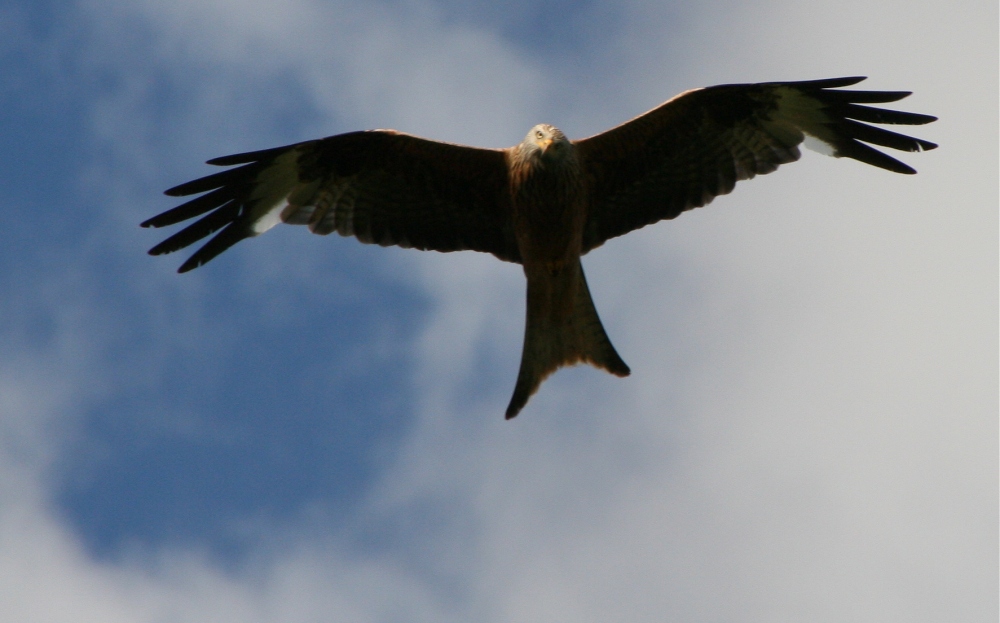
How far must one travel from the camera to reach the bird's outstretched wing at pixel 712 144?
771 centimetres

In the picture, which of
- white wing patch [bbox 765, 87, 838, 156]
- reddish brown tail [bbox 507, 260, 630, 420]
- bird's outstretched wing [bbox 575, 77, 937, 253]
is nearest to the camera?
bird's outstretched wing [bbox 575, 77, 937, 253]

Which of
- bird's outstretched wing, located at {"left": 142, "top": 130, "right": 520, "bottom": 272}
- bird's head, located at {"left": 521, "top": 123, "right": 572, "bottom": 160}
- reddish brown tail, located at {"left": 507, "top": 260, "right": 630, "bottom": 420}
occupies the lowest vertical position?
reddish brown tail, located at {"left": 507, "top": 260, "right": 630, "bottom": 420}

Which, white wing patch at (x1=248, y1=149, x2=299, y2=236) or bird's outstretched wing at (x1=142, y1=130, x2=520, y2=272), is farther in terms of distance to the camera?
white wing patch at (x1=248, y1=149, x2=299, y2=236)

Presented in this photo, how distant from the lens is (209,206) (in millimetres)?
7863

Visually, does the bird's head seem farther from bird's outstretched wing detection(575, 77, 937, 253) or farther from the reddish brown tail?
the reddish brown tail

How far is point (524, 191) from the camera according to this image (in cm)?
748

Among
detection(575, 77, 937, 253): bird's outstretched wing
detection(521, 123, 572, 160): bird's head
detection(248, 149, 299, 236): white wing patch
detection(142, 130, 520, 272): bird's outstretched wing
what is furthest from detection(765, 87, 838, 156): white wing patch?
detection(248, 149, 299, 236): white wing patch

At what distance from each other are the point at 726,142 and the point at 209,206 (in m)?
3.94

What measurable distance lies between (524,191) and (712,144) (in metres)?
1.58

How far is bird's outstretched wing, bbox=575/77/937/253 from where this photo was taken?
7715 mm

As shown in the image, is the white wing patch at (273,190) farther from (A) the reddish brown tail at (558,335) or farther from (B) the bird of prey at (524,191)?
(A) the reddish brown tail at (558,335)

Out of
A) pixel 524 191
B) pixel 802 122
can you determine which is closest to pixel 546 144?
pixel 524 191

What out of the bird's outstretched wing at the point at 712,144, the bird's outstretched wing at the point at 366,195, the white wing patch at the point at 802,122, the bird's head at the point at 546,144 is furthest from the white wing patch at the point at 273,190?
the white wing patch at the point at 802,122

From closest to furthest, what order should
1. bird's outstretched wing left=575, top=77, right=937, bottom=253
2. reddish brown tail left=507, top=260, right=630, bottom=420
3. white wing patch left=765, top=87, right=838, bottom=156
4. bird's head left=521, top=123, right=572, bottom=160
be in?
1. bird's head left=521, top=123, right=572, bottom=160
2. bird's outstretched wing left=575, top=77, right=937, bottom=253
3. reddish brown tail left=507, top=260, right=630, bottom=420
4. white wing patch left=765, top=87, right=838, bottom=156
